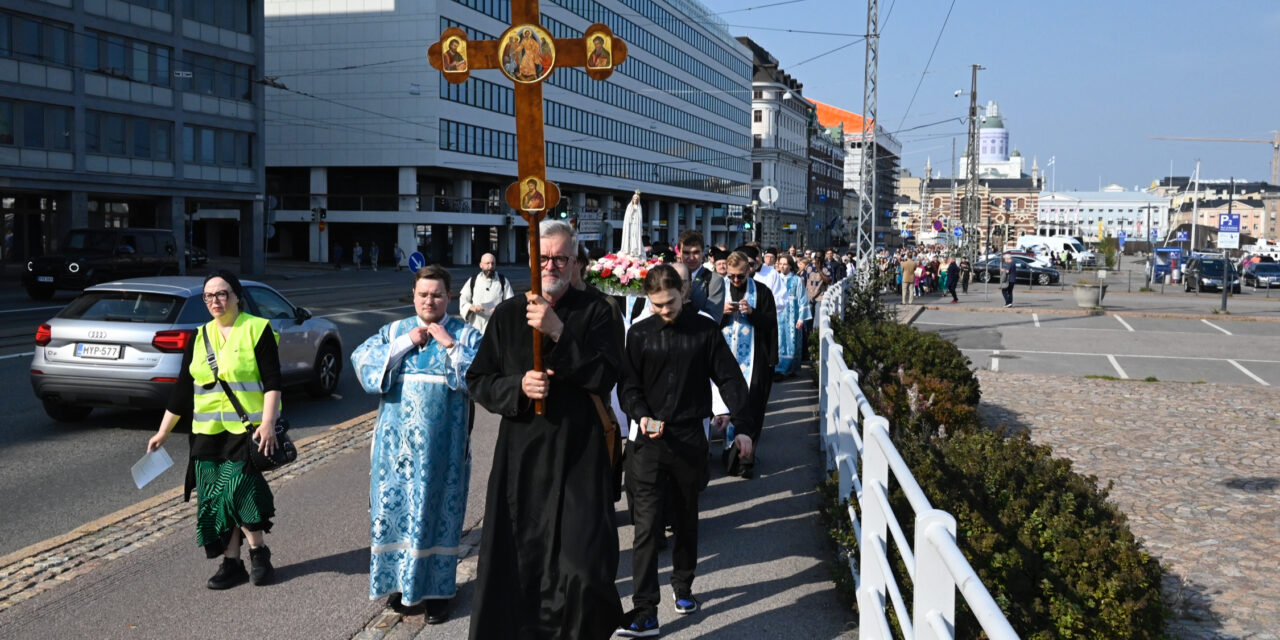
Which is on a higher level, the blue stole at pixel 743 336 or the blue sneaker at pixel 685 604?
the blue stole at pixel 743 336

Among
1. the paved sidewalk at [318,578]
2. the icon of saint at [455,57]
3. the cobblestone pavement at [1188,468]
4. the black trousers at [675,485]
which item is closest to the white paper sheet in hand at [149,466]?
the paved sidewalk at [318,578]

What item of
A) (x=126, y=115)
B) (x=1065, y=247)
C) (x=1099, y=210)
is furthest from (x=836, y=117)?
(x=126, y=115)

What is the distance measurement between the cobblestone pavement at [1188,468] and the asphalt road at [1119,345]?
85.8 inches

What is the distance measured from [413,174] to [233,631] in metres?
55.3

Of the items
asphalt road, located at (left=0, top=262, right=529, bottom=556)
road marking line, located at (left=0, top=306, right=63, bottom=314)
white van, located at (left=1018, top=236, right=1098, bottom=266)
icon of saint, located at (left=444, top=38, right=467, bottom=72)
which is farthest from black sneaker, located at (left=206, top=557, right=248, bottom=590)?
white van, located at (left=1018, top=236, right=1098, bottom=266)

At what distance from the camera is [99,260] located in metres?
30.9

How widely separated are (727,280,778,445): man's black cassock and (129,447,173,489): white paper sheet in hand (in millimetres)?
4372

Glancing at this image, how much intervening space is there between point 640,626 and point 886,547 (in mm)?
1273

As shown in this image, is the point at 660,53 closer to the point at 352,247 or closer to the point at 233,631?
the point at 352,247

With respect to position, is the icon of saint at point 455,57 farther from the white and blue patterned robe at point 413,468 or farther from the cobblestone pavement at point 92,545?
the cobblestone pavement at point 92,545

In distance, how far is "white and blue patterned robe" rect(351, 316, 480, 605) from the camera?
5348mm

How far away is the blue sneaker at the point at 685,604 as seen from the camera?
5.54m

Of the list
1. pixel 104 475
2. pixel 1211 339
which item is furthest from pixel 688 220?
pixel 104 475

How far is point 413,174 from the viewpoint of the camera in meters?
58.8
